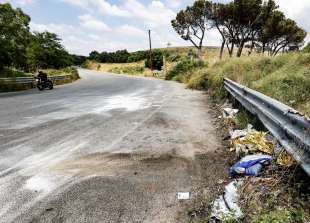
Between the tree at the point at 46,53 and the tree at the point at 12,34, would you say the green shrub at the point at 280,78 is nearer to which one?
the tree at the point at 12,34

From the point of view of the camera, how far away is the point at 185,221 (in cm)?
305

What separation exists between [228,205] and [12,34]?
78.3 ft

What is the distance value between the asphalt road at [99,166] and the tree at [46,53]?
3525 cm

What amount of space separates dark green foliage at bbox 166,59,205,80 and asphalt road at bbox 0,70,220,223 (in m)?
22.7

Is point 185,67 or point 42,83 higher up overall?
point 185,67

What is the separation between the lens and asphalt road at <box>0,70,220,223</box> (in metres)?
3.28

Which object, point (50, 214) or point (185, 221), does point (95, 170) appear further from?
point (185, 221)

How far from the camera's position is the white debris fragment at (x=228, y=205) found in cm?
285

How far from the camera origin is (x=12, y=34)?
901 inches

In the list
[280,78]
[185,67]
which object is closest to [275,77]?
[280,78]

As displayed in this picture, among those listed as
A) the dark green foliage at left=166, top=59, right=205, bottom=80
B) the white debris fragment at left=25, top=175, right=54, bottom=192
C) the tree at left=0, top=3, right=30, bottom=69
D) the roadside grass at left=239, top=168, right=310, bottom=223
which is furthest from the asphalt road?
the dark green foliage at left=166, top=59, right=205, bottom=80

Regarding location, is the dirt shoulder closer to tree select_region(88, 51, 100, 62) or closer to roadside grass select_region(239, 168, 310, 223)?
roadside grass select_region(239, 168, 310, 223)

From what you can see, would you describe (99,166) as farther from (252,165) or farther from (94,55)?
(94,55)

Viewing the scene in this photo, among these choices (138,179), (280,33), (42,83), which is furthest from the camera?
(280,33)
